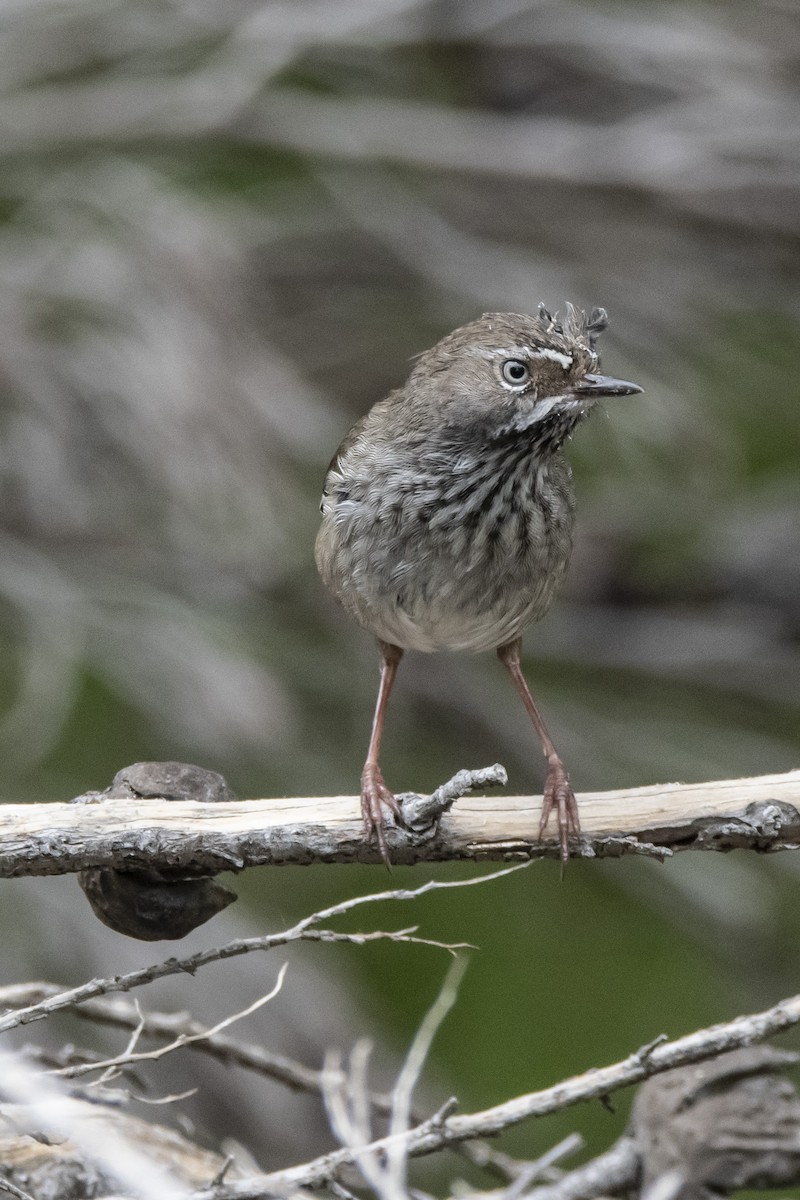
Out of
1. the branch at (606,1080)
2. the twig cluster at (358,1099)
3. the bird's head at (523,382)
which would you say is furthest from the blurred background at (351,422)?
the branch at (606,1080)

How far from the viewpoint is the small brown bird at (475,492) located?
414cm

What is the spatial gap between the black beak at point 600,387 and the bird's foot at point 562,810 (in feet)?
3.42

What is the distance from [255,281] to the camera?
6371mm

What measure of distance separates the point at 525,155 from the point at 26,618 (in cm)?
292

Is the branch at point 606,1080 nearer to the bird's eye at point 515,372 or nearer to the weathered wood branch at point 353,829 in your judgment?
the weathered wood branch at point 353,829

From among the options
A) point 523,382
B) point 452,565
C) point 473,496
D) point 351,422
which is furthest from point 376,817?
point 351,422

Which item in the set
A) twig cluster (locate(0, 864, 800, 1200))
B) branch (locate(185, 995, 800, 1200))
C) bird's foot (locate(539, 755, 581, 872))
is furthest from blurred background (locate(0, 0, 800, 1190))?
branch (locate(185, 995, 800, 1200))

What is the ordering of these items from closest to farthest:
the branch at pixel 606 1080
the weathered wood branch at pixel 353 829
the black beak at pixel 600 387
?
the branch at pixel 606 1080 < the weathered wood branch at pixel 353 829 < the black beak at pixel 600 387

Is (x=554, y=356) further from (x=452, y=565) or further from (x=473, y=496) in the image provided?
(x=452, y=565)

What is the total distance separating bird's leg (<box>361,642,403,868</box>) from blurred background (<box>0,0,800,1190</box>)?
955mm

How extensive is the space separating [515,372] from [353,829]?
158cm

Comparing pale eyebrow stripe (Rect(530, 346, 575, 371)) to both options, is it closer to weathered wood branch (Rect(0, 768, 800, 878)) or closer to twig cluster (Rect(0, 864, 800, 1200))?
weathered wood branch (Rect(0, 768, 800, 878))

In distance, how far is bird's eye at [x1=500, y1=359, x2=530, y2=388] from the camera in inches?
163

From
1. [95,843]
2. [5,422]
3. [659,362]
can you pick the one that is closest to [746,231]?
[659,362]
